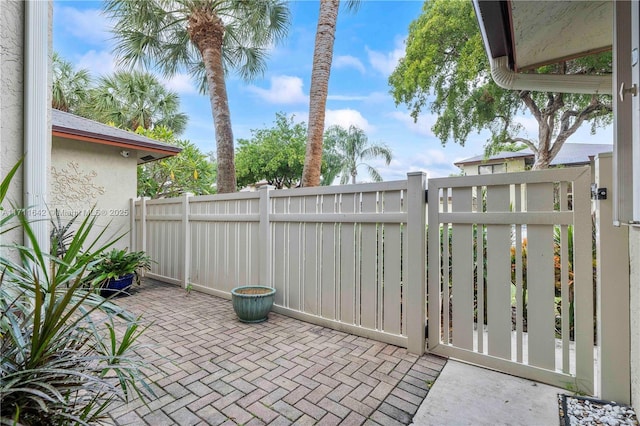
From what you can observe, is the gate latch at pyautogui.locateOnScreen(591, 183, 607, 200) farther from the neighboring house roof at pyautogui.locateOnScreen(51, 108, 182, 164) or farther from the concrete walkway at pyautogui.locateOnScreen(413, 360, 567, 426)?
the neighboring house roof at pyautogui.locateOnScreen(51, 108, 182, 164)

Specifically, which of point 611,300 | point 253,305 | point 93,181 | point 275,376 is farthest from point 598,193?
point 93,181

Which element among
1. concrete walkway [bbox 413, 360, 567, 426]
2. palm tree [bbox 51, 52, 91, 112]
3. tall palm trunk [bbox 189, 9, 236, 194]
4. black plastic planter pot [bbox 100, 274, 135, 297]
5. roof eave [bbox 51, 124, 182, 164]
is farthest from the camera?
palm tree [bbox 51, 52, 91, 112]

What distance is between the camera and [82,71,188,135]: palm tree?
12.3 meters

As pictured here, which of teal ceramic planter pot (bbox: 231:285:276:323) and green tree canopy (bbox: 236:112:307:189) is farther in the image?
green tree canopy (bbox: 236:112:307:189)

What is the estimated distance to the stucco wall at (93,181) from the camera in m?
5.33

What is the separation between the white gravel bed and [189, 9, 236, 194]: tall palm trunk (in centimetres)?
609

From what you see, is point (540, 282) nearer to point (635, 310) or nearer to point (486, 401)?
point (635, 310)

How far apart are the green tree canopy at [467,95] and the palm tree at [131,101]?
10473 millimetres

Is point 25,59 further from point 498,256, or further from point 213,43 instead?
point 213,43

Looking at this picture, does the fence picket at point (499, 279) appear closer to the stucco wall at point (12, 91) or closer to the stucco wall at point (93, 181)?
the stucco wall at point (12, 91)

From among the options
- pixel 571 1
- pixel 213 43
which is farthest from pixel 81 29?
pixel 571 1

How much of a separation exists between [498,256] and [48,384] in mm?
2805

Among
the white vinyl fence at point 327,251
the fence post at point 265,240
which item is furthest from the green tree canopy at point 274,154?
the fence post at point 265,240

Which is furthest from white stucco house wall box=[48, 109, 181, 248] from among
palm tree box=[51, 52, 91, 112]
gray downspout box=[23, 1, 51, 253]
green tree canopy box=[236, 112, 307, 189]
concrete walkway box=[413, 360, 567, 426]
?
green tree canopy box=[236, 112, 307, 189]
